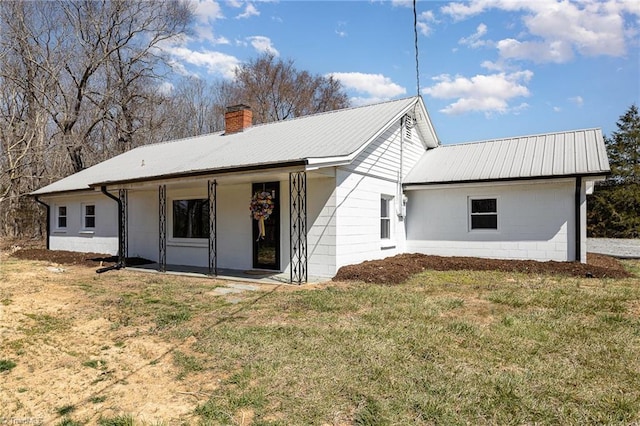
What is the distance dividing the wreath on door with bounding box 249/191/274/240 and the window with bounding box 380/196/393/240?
340cm

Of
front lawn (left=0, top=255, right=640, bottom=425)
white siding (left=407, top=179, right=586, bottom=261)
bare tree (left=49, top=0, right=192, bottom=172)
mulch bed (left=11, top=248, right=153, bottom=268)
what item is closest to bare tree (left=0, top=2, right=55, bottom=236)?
bare tree (left=49, top=0, right=192, bottom=172)

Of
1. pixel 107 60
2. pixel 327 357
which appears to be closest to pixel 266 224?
pixel 327 357

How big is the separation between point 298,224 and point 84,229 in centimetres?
1057

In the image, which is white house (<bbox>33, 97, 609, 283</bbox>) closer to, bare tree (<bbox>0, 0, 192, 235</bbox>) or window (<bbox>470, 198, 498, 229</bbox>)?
window (<bbox>470, 198, 498, 229</bbox>)

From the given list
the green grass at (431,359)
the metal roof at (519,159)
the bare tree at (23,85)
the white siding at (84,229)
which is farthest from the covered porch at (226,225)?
the bare tree at (23,85)

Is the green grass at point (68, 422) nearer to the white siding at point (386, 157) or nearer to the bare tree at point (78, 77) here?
the white siding at point (386, 157)

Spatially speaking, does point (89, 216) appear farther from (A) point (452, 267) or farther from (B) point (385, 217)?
(A) point (452, 267)

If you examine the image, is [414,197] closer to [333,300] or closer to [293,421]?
[333,300]

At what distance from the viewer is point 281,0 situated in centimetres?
1003

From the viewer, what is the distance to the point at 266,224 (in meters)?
10.0

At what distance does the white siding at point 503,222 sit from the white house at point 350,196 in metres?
0.03

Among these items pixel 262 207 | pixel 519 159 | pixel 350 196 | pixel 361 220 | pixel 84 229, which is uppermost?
pixel 519 159

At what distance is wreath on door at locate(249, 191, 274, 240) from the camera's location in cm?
959

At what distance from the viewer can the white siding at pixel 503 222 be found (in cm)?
1029
